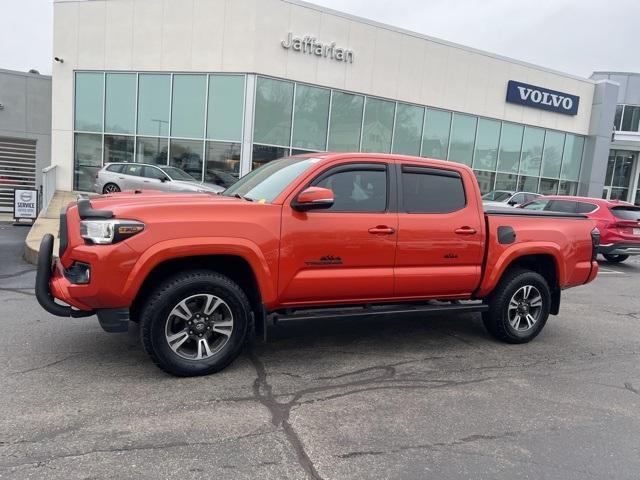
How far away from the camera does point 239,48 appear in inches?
693

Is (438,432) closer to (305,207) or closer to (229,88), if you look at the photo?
(305,207)

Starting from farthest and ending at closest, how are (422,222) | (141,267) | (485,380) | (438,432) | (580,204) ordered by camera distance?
(580,204) < (422,222) < (485,380) < (141,267) < (438,432)

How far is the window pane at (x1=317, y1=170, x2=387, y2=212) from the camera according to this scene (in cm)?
452

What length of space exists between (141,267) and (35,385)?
126 cm

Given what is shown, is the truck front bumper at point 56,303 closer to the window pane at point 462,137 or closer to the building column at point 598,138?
the window pane at point 462,137

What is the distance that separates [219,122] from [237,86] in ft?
4.80

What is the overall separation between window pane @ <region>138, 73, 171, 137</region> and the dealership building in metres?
0.04

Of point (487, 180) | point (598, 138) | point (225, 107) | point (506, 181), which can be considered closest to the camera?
point (225, 107)

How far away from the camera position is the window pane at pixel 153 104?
18625 mm

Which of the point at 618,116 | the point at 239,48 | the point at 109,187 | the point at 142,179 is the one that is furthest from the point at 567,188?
the point at 109,187

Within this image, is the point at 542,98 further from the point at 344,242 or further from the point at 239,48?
the point at 344,242

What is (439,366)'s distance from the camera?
4723 mm

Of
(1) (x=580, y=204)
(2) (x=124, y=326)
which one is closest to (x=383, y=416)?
(2) (x=124, y=326)

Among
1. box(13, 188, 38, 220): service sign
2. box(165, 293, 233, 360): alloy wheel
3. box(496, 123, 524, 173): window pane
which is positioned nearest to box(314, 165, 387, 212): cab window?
box(165, 293, 233, 360): alloy wheel
